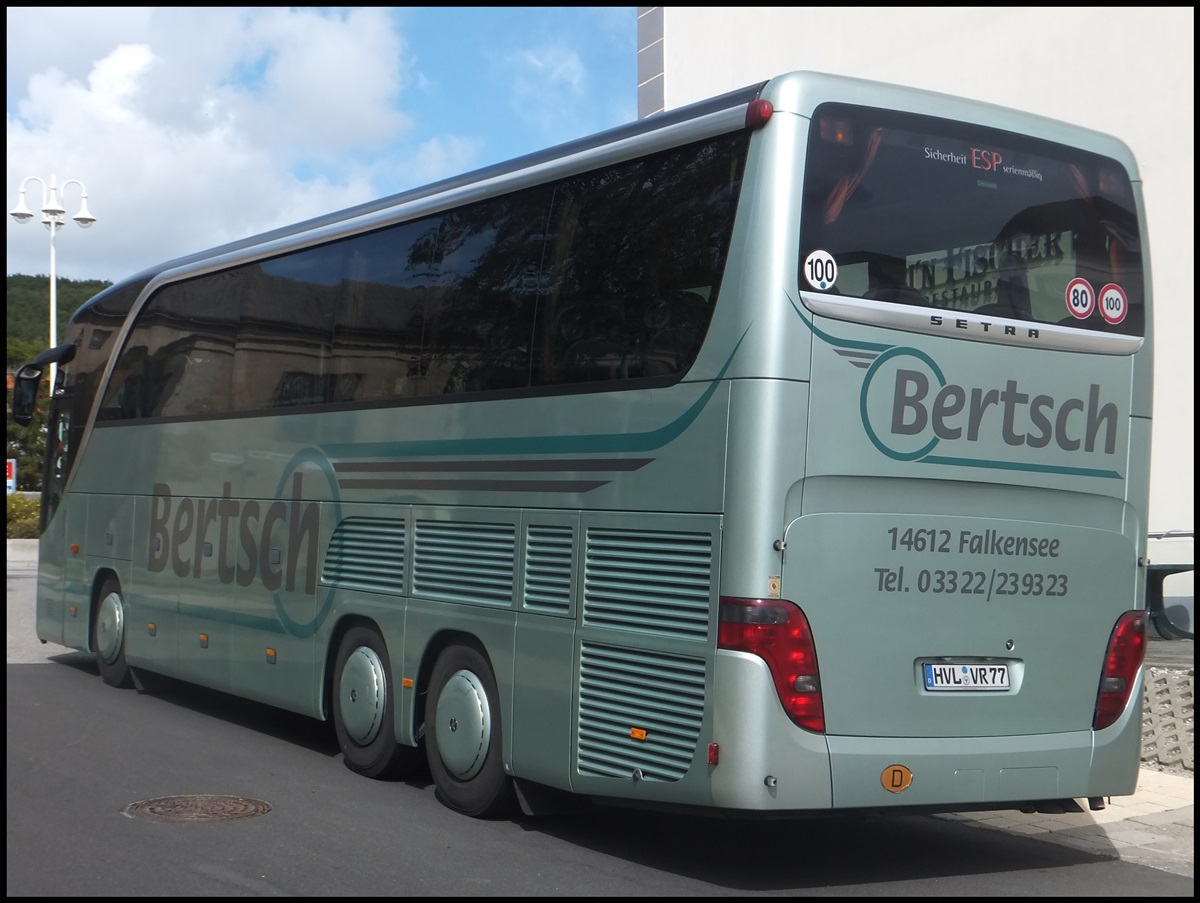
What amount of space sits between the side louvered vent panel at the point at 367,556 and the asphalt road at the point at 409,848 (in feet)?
4.20

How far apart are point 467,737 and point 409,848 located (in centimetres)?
106

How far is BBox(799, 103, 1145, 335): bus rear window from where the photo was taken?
6922mm

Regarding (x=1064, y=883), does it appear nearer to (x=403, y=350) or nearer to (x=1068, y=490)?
(x=1068, y=490)

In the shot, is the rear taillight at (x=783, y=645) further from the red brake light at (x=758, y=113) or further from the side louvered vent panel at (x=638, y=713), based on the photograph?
the red brake light at (x=758, y=113)

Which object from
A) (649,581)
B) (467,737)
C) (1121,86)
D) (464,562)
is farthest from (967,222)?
(1121,86)

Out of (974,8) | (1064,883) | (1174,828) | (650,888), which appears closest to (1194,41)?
(974,8)

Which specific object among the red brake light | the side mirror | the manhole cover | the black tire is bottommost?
the manhole cover

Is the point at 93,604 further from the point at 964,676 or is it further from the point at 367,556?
the point at 964,676

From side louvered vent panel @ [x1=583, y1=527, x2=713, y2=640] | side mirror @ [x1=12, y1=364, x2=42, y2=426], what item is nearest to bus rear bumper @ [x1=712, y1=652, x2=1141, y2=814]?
side louvered vent panel @ [x1=583, y1=527, x2=713, y2=640]

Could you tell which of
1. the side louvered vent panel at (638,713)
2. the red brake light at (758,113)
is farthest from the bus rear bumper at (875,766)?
the red brake light at (758,113)

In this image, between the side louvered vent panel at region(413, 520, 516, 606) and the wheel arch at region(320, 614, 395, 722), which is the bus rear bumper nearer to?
the side louvered vent panel at region(413, 520, 516, 606)

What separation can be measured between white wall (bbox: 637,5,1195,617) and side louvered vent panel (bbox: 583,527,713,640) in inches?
278

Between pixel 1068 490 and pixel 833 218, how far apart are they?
1.92m

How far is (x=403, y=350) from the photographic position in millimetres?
9547
